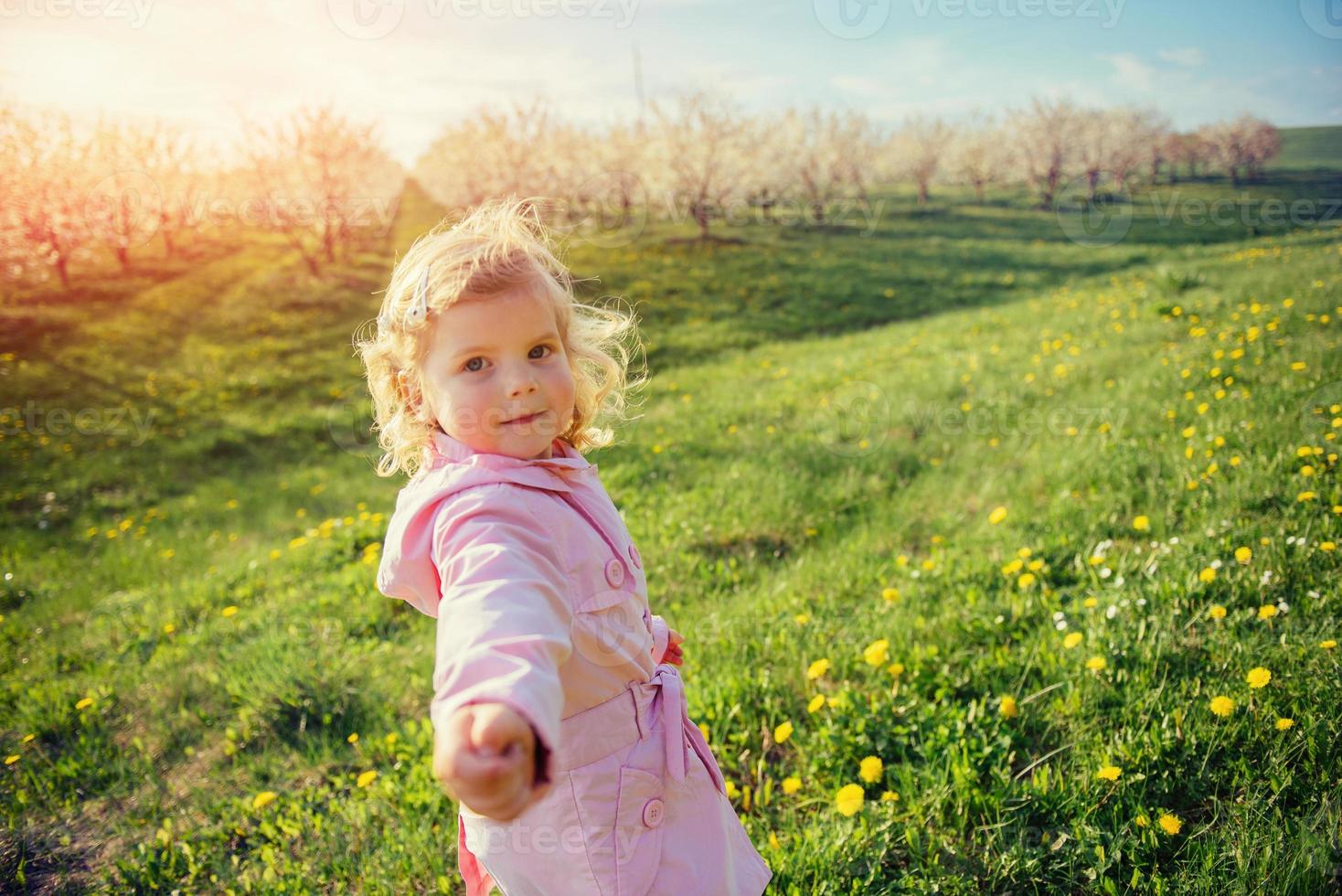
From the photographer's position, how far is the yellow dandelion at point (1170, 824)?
1944 mm

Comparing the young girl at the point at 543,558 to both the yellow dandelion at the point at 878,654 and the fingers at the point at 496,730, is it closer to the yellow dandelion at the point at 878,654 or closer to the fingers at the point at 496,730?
the fingers at the point at 496,730

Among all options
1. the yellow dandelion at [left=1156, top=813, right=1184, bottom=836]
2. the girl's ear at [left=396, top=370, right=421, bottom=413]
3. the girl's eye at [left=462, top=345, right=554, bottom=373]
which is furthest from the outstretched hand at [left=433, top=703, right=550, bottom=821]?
the yellow dandelion at [left=1156, top=813, right=1184, bottom=836]

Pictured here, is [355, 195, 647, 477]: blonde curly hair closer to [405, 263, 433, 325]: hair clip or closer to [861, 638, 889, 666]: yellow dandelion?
[405, 263, 433, 325]: hair clip

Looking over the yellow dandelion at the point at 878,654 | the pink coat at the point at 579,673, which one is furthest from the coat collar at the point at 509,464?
the yellow dandelion at the point at 878,654

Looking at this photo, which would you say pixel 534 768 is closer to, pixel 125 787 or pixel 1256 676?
pixel 1256 676

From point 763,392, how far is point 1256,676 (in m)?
6.15

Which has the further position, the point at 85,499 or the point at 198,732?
the point at 85,499

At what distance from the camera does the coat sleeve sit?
888 millimetres

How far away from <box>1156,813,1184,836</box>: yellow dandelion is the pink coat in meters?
1.17

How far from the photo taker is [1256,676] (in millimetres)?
2234

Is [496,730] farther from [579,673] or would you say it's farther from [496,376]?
[496,376]

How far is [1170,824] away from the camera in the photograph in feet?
6.41

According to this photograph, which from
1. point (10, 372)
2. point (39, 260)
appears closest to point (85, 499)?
point (10, 372)

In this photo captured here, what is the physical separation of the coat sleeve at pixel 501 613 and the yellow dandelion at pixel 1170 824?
69.9 inches
